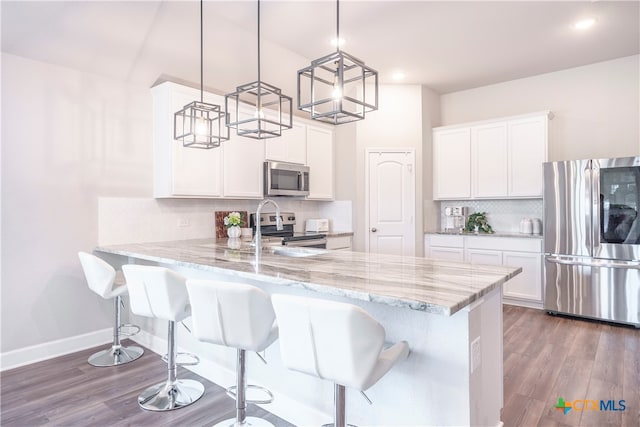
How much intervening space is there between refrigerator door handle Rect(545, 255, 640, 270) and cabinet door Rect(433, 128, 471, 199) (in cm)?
136

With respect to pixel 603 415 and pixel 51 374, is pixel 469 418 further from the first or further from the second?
pixel 51 374

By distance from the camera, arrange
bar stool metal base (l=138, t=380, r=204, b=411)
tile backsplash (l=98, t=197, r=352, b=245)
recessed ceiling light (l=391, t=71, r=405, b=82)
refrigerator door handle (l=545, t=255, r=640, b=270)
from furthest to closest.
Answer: recessed ceiling light (l=391, t=71, r=405, b=82) → refrigerator door handle (l=545, t=255, r=640, b=270) → tile backsplash (l=98, t=197, r=352, b=245) → bar stool metal base (l=138, t=380, r=204, b=411)

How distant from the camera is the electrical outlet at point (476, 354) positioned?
1.54 meters

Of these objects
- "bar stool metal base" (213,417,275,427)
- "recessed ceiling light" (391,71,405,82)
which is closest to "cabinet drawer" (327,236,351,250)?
"recessed ceiling light" (391,71,405,82)

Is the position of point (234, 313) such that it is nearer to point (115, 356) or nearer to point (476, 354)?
point (476, 354)

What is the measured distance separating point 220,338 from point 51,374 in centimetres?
198

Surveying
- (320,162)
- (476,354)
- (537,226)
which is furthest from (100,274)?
(537,226)

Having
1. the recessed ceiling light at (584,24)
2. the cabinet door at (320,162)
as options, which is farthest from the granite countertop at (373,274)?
the recessed ceiling light at (584,24)

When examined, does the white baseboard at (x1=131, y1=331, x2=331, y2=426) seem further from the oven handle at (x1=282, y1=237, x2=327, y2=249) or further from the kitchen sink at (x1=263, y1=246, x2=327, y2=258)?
the oven handle at (x1=282, y1=237, x2=327, y2=249)

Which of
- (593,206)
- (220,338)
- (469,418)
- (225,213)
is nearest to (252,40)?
(225,213)

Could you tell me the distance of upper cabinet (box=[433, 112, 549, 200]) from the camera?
15.1ft

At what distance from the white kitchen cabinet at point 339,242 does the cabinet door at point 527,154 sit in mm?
2162

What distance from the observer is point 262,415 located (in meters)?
2.20

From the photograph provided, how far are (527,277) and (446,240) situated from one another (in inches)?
41.2
